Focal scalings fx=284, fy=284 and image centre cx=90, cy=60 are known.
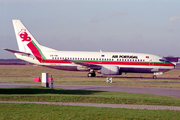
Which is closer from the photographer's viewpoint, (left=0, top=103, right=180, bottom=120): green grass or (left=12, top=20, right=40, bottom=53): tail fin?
(left=0, top=103, right=180, bottom=120): green grass

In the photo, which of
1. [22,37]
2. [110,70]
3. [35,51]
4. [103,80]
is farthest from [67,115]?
[22,37]

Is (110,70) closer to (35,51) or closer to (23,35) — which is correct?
(35,51)

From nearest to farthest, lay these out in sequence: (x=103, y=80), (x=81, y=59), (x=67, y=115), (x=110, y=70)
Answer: (x=67, y=115), (x=103, y=80), (x=110, y=70), (x=81, y=59)

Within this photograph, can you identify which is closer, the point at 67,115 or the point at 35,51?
the point at 67,115

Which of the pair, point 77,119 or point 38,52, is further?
point 38,52

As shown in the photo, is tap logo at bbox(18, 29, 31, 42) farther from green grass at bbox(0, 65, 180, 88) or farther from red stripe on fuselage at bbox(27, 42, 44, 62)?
green grass at bbox(0, 65, 180, 88)

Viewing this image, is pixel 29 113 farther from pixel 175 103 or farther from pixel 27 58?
pixel 27 58

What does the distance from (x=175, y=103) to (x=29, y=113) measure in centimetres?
959

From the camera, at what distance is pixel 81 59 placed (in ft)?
A: 157

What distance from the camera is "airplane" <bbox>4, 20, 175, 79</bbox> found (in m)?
47.3

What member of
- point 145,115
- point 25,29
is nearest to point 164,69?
point 25,29

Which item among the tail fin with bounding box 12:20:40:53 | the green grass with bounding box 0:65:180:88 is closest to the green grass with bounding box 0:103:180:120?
the green grass with bounding box 0:65:180:88

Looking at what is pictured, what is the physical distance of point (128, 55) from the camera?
48188mm

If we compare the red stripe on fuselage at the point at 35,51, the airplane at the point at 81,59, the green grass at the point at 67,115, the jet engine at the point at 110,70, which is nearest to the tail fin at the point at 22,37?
the airplane at the point at 81,59
